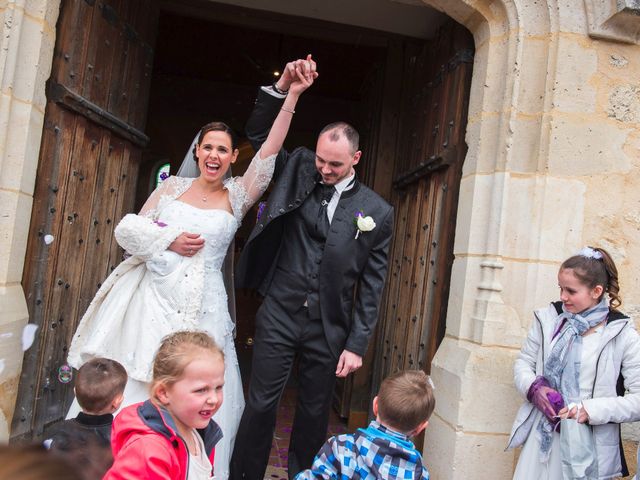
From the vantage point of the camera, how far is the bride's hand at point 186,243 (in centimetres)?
296

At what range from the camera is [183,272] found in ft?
9.78

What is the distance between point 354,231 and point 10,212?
69.2 inches

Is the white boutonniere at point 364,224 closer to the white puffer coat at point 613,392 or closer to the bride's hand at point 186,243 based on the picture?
the bride's hand at point 186,243

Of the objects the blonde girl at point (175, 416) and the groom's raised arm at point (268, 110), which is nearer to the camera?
the blonde girl at point (175, 416)

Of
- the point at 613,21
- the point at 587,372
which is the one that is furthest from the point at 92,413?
the point at 613,21

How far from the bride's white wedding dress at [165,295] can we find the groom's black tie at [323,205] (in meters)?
0.31

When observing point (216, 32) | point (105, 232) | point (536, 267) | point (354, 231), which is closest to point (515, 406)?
point (536, 267)

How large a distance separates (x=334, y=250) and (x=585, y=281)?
118 centimetres

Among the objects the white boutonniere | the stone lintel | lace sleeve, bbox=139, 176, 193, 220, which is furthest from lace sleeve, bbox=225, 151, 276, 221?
the stone lintel

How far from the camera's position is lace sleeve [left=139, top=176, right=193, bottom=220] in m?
3.13

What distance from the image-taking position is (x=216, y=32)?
297 inches

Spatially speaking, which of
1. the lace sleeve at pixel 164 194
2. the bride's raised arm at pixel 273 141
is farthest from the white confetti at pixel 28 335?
the bride's raised arm at pixel 273 141

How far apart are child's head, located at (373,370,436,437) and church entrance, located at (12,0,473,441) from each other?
1792mm

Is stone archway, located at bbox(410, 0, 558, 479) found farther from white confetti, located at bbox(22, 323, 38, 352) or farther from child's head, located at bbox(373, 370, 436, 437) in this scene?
white confetti, located at bbox(22, 323, 38, 352)
